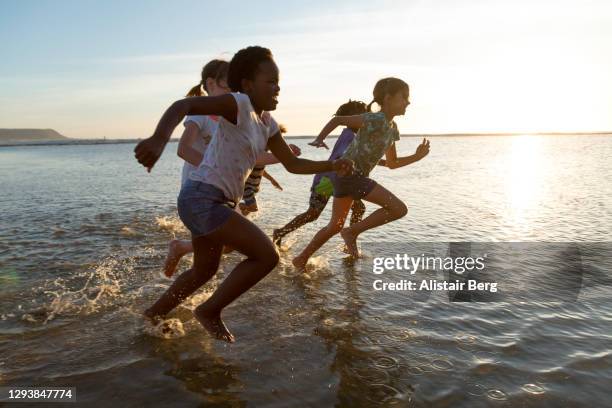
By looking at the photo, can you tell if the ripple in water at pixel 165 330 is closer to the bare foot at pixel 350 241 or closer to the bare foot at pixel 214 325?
the bare foot at pixel 214 325

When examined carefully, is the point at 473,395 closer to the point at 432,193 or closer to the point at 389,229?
the point at 389,229

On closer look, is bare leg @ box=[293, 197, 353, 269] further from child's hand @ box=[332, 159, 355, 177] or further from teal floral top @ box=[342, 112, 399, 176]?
child's hand @ box=[332, 159, 355, 177]

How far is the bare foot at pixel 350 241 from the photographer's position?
6.34m

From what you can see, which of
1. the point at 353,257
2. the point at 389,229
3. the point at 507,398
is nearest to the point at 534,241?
the point at 389,229

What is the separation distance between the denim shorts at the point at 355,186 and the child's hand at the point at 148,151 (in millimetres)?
3417

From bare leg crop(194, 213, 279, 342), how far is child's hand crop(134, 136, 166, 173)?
787 mm

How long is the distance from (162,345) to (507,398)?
248 cm

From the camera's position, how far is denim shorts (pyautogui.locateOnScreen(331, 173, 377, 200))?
18.6ft

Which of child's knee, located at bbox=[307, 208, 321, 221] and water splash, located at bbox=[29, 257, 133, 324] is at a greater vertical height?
child's knee, located at bbox=[307, 208, 321, 221]

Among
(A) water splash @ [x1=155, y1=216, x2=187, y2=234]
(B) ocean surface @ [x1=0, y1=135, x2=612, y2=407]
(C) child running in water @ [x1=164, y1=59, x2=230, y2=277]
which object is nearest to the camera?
(B) ocean surface @ [x1=0, y1=135, x2=612, y2=407]

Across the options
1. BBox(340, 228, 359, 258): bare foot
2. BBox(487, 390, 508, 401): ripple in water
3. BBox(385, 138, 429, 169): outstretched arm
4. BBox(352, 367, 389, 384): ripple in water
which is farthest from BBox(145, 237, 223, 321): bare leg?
BBox(385, 138, 429, 169): outstretched arm

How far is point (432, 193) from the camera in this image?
1477 cm

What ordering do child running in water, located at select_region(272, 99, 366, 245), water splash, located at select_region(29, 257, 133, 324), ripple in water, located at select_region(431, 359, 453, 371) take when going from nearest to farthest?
1. ripple in water, located at select_region(431, 359, 453, 371)
2. water splash, located at select_region(29, 257, 133, 324)
3. child running in water, located at select_region(272, 99, 366, 245)

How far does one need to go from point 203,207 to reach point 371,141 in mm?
3027
